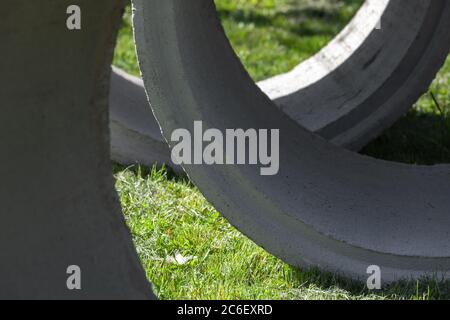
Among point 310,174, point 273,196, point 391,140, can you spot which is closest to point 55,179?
point 273,196

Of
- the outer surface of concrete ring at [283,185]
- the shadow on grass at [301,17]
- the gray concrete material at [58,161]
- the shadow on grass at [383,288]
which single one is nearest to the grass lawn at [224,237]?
the shadow on grass at [383,288]

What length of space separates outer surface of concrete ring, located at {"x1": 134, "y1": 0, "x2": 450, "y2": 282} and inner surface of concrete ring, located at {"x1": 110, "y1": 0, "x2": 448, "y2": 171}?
47.2 inches

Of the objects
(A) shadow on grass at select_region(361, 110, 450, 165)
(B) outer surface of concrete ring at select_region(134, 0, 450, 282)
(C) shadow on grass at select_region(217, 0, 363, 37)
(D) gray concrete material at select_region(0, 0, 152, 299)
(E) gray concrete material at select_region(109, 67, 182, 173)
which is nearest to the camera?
(D) gray concrete material at select_region(0, 0, 152, 299)

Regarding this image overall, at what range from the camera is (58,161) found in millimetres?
3521

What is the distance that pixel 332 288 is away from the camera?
4207 millimetres

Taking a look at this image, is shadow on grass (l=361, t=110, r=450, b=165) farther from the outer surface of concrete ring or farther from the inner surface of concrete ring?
the outer surface of concrete ring

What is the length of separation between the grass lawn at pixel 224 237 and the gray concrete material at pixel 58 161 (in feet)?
1.69

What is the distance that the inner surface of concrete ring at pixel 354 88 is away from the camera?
226 inches

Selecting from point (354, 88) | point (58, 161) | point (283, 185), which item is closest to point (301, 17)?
point (354, 88)

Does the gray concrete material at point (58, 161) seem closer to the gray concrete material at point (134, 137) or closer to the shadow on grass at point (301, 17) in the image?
the gray concrete material at point (134, 137)

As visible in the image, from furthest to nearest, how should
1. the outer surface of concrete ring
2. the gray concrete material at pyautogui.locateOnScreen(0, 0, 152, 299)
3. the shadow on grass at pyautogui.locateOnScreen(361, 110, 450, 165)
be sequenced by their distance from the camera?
1. the shadow on grass at pyautogui.locateOnScreen(361, 110, 450, 165)
2. the outer surface of concrete ring
3. the gray concrete material at pyautogui.locateOnScreen(0, 0, 152, 299)

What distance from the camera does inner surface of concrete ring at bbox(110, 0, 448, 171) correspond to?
5.74m

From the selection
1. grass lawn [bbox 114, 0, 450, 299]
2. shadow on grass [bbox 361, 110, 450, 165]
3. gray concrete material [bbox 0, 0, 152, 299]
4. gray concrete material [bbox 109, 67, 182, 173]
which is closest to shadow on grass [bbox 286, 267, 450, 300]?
grass lawn [bbox 114, 0, 450, 299]

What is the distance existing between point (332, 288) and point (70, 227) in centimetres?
118
